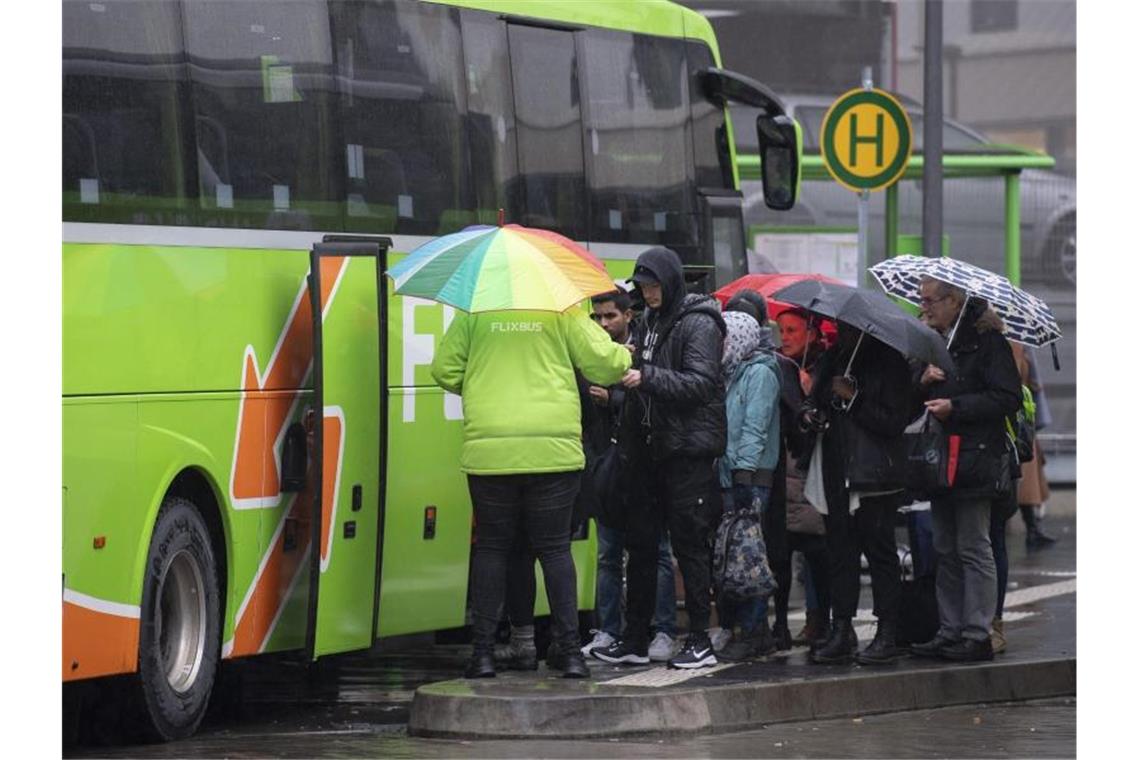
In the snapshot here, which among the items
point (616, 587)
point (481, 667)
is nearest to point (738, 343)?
point (616, 587)

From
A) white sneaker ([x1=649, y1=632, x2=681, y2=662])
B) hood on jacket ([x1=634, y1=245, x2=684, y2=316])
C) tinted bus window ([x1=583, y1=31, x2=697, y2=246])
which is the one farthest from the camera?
tinted bus window ([x1=583, y1=31, x2=697, y2=246])

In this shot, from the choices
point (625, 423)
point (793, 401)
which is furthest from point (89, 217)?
point (793, 401)

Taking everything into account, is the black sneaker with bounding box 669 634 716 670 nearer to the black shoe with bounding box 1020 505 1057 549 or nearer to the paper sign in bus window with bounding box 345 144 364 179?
the paper sign in bus window with bounding box 345 144 364 179

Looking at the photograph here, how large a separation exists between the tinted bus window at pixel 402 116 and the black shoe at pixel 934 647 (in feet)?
9.69

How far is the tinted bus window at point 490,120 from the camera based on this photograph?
41.1 ft

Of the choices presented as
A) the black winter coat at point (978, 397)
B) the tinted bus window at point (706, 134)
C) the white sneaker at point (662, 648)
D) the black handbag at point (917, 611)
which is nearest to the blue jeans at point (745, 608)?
the white sneaker at point (662, 648)

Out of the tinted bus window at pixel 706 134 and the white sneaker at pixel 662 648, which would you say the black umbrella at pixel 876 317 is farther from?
the tinted bus window at pixel 706 134

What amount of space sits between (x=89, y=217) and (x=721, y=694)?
322 centimetres

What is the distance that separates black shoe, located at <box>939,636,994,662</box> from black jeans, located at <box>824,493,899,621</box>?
14.9 inches

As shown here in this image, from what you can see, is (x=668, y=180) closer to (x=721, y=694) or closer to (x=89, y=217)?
(x=721, y=694)

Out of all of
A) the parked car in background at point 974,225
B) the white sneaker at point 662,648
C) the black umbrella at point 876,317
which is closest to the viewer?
the black umbrella at point 876,317

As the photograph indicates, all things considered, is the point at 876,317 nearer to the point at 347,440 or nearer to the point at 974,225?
the point at 347,440

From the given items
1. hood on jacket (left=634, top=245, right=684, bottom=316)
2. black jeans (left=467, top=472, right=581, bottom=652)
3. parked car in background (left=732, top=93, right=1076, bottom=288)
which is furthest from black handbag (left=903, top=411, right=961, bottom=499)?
parked car in background (left=732, top=93, right=1076, bottom=288)

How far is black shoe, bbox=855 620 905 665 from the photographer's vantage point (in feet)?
39.4
